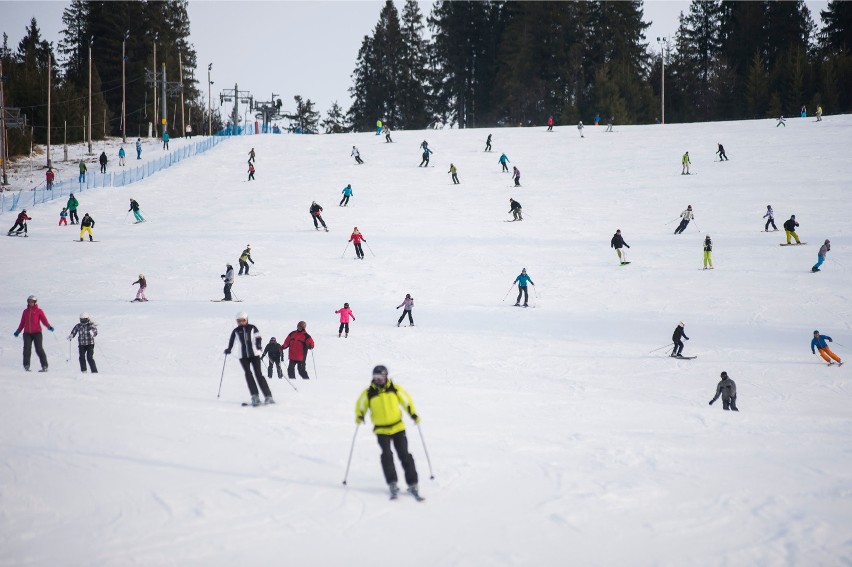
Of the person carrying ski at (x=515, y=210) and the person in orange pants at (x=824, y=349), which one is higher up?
the person carrying ski at (x=515, y=210)

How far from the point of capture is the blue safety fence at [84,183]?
36.2 m

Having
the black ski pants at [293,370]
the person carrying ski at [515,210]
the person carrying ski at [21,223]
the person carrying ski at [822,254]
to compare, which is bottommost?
the black ski pants at [293,370]

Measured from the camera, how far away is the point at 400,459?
689 cm

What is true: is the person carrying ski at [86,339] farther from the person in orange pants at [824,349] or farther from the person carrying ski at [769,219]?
the person carrying ski at [769,219]

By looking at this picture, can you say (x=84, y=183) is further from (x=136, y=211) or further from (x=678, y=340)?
(x=678, y=340)

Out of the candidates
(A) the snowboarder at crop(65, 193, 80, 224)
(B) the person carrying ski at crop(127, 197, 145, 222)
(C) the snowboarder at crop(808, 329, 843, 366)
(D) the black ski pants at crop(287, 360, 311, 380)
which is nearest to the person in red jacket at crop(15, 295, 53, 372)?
(D) the black ski pants at crop(287, 360, 311, 380)

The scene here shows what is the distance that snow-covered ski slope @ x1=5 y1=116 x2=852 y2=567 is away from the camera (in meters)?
6.30

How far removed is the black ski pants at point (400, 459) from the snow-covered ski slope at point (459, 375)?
11.1 inches

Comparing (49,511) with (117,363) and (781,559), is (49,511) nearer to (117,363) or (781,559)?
(781,559)

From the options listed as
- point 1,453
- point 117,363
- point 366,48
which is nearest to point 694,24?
point 366,48

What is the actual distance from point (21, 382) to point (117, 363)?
4.29 m

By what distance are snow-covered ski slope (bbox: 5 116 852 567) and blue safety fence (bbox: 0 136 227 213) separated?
217 cm

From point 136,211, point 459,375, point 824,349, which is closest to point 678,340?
point 824,349

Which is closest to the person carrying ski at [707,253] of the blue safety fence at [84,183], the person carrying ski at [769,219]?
the person carrying ski at [769,219]
